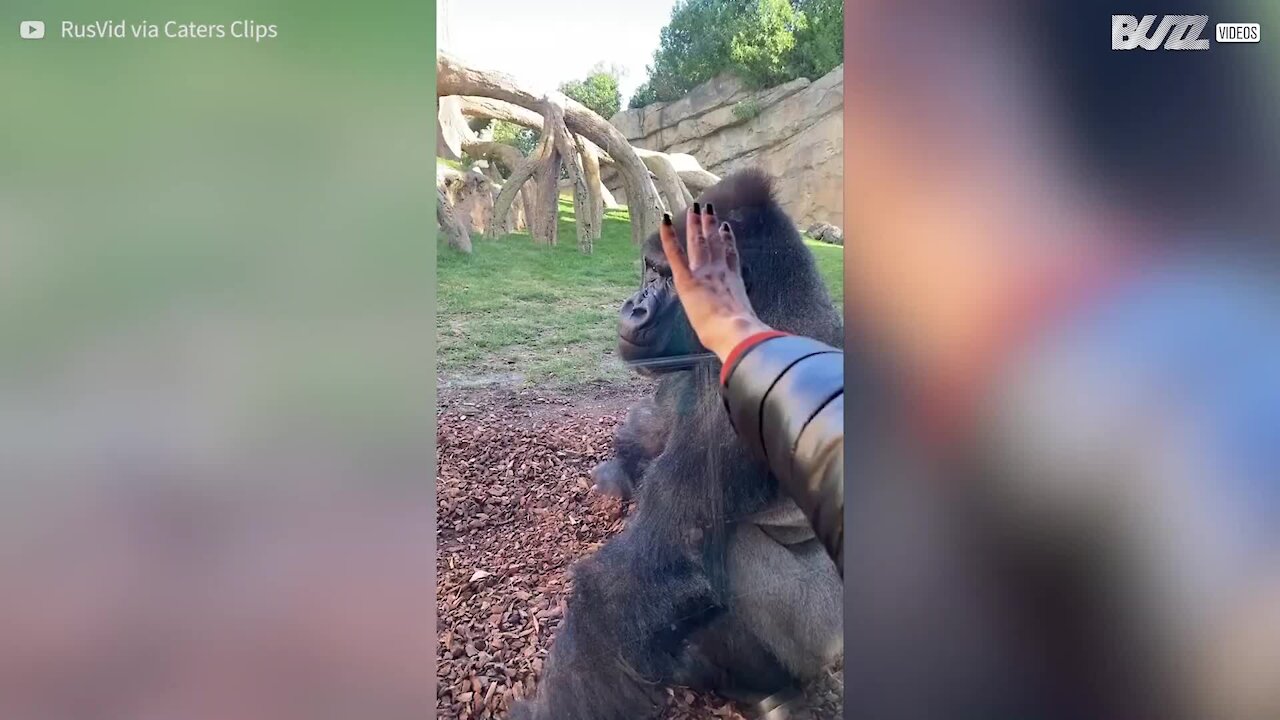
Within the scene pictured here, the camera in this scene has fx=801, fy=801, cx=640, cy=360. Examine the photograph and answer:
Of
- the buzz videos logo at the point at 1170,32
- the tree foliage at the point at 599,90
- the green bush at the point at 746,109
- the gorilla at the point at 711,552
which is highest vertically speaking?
the buzz videos logo at the point at 1170,32

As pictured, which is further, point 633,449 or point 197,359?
point 633,449

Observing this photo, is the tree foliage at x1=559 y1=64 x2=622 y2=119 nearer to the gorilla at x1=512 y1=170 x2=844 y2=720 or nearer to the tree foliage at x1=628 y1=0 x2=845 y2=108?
the tree foliage at x1=628 y1=0 x2=845 y2=108

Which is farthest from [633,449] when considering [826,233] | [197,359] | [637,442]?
[197,359]

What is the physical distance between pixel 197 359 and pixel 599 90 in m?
1.17

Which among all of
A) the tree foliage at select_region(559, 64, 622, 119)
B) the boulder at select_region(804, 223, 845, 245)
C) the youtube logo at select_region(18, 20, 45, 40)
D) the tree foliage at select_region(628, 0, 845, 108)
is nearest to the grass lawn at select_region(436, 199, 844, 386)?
the boulder at select_region(804, 223, 845, 245)

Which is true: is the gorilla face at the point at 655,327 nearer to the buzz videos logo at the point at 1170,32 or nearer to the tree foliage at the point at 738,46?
the tree foliage at the point at 738,46

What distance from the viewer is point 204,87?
6.11 feet

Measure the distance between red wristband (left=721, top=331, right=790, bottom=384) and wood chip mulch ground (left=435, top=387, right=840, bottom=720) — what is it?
0.69 ft

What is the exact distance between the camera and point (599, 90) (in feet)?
6.69

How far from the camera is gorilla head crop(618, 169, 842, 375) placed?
1.97m

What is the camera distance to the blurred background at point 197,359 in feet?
6.09

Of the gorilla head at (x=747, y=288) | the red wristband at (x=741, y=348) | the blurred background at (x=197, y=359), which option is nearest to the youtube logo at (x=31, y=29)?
the blurred background at (x=197, y=359)

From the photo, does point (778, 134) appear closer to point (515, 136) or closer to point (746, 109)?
point (746, 109)

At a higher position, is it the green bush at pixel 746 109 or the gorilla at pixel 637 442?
the green bush at pixel 746 109
